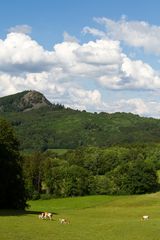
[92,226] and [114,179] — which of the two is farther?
[114,179]

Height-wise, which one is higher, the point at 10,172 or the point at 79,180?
the point at 10,172

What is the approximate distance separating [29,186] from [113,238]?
100227mm

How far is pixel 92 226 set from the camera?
5178cm

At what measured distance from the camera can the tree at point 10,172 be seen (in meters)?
69.4

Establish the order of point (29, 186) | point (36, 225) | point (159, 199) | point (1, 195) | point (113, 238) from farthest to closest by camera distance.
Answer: point (29, 186), point (159, 199), point (1, 195), point (36, 225), point (113, 238)

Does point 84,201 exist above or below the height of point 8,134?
below

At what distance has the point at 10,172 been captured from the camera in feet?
231

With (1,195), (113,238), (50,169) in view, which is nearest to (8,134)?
(1,195)

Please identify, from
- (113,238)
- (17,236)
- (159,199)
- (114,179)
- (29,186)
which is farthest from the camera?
(114,179)

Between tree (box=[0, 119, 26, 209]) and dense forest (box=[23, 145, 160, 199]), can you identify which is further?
dense forest (box=[23, 145, 160, 199])

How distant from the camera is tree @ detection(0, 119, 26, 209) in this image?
69.4m

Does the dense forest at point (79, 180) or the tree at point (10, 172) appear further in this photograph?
the dense forest at point (79, 180)

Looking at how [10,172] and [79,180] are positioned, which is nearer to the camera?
[10,172]

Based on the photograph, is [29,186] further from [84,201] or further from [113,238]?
[113,238]
